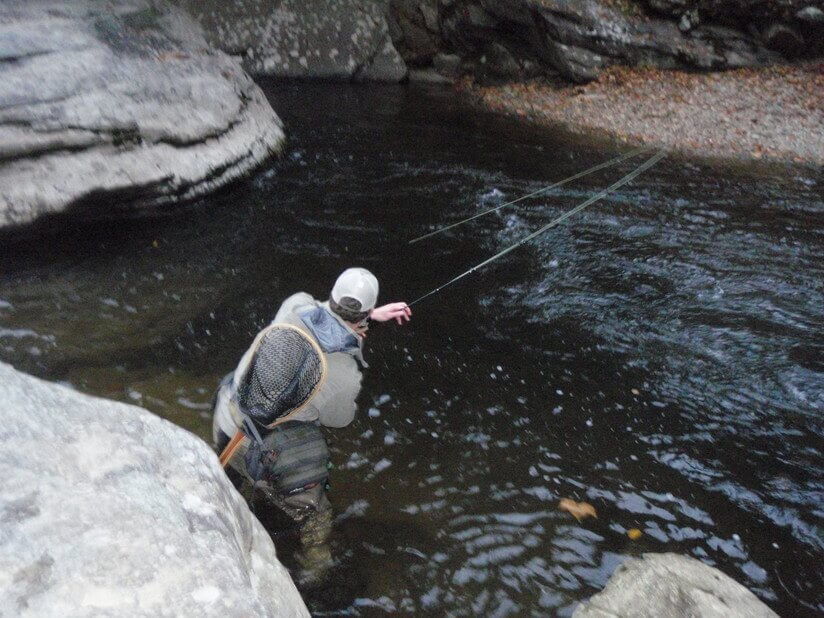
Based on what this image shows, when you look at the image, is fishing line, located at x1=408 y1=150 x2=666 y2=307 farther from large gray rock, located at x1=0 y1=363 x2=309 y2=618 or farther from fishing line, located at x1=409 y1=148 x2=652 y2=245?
large gray rock, located at x1=0 y1=363 x2=309 y2=618

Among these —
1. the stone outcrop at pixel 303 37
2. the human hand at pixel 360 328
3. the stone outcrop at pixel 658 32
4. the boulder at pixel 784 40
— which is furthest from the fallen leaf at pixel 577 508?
the boulder at pixel 784 40

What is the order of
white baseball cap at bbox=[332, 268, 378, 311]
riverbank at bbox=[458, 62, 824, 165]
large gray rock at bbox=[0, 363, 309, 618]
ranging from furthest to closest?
riverbank at bbox=[458, 62, 824, 165] → white baseball cap at bbox=[332, 268, 378, 311] → large gray rock at bbox=[0, 363, 309, 618]

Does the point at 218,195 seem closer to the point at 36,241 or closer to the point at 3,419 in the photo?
the point at 36,241

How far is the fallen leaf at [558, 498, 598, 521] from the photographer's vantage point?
4266 mm

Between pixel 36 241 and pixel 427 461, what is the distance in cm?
487

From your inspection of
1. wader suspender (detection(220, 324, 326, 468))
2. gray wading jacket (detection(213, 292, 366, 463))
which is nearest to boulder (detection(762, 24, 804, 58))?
gray wading jacket (detection(213, 292, 366, 463))

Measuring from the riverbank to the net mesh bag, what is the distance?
→ 32.0ft

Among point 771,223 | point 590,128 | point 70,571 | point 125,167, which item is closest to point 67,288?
point 125,167

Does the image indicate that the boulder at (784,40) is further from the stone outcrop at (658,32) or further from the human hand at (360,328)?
the human hand at (360,328)

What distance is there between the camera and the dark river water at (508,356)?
4039 mm

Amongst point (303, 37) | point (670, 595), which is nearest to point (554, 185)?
point (670, 595)

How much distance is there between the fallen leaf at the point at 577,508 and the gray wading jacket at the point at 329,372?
160 centimetres

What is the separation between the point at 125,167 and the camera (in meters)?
7.28

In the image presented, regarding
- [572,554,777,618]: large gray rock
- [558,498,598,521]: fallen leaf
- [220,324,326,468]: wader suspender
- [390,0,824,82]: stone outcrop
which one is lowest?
[558,498,598,521]: fallen leaf
